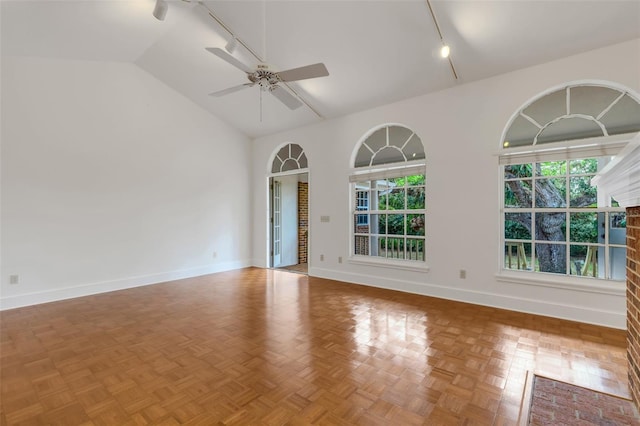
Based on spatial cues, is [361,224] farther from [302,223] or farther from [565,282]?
[565,282]

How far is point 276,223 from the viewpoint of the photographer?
6.87 meters

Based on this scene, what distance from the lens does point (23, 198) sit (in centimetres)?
399

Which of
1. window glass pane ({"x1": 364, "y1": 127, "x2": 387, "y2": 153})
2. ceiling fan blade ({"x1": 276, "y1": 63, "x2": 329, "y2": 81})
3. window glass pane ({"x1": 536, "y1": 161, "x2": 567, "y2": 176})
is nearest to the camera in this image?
ceiling fan blade ({"x1": 276, "y1": 63, "x2": 329, "y2": 81})

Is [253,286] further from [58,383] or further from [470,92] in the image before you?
[470,92]

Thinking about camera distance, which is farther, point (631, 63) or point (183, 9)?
point (183, 9)

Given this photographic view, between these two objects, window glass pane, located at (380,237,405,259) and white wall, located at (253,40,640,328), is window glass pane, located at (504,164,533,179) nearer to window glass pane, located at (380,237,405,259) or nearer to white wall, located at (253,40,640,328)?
white wall, located at (253,40,640,328)

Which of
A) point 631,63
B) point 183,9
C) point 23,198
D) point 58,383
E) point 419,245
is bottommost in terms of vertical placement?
point 58,383

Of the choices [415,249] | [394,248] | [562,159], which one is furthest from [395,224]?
[562,159]

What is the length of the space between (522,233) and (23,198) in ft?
21.4

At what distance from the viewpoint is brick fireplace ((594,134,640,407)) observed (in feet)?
4.85

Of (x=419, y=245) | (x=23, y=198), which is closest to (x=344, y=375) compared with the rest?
(x=419, y=245)

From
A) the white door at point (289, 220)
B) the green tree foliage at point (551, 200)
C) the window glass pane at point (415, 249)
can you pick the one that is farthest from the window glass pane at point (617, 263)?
the white door at point (289, 220)

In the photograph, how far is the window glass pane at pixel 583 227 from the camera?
3.35 m

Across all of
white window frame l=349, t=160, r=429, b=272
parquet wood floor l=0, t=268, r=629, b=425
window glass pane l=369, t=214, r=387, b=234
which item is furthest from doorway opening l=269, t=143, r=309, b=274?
parquet wood floor l=0, t=268, r=629, b=425
